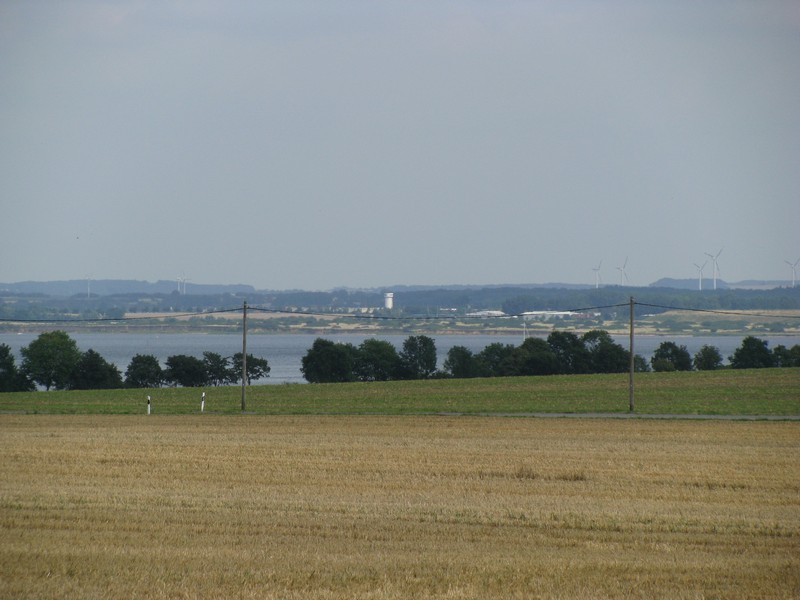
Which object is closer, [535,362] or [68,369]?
[68,369]

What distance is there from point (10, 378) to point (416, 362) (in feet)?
103

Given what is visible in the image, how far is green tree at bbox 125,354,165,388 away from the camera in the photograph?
256 ft

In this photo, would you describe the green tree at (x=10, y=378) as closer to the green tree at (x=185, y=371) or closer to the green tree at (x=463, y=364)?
the green tree at (x=185, y=371)

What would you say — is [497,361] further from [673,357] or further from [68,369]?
[68,369]

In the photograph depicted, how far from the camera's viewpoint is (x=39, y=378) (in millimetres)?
75125

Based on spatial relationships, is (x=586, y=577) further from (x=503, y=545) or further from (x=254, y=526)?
(x=254, y=526)

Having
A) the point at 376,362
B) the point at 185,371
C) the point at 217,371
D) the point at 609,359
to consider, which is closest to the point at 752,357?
the point at 609,359

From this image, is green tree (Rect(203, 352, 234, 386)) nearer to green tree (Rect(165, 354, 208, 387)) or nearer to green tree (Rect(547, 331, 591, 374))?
green tree (Rect(165, 354, 208, 387))

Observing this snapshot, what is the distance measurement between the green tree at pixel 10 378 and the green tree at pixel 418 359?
28882 millimetres

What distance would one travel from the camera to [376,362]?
83625 mm

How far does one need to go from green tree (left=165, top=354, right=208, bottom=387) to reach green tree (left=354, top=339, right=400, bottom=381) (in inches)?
498

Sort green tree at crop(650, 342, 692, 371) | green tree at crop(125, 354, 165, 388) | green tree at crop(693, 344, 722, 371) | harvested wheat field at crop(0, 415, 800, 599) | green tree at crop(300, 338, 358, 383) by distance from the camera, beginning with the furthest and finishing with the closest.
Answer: green tree at crop(650, 342, 692, 371) < green tree at crop(693, 344, 722, 371) < green tree at crop(300, 338, 358, 383) < green tree at crop(125, 354, 165, 388) < harvested wheat field at crop(0, 415, 800, 599)

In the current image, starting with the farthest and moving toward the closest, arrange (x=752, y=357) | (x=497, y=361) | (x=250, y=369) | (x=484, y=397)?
(x=497, y=361), (x=250, y=369), (x=752, y=357), (x=484, y=397)

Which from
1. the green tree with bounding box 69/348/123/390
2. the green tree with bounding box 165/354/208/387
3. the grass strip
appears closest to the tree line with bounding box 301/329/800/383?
the green tree with bounding box 165/354/208/387
